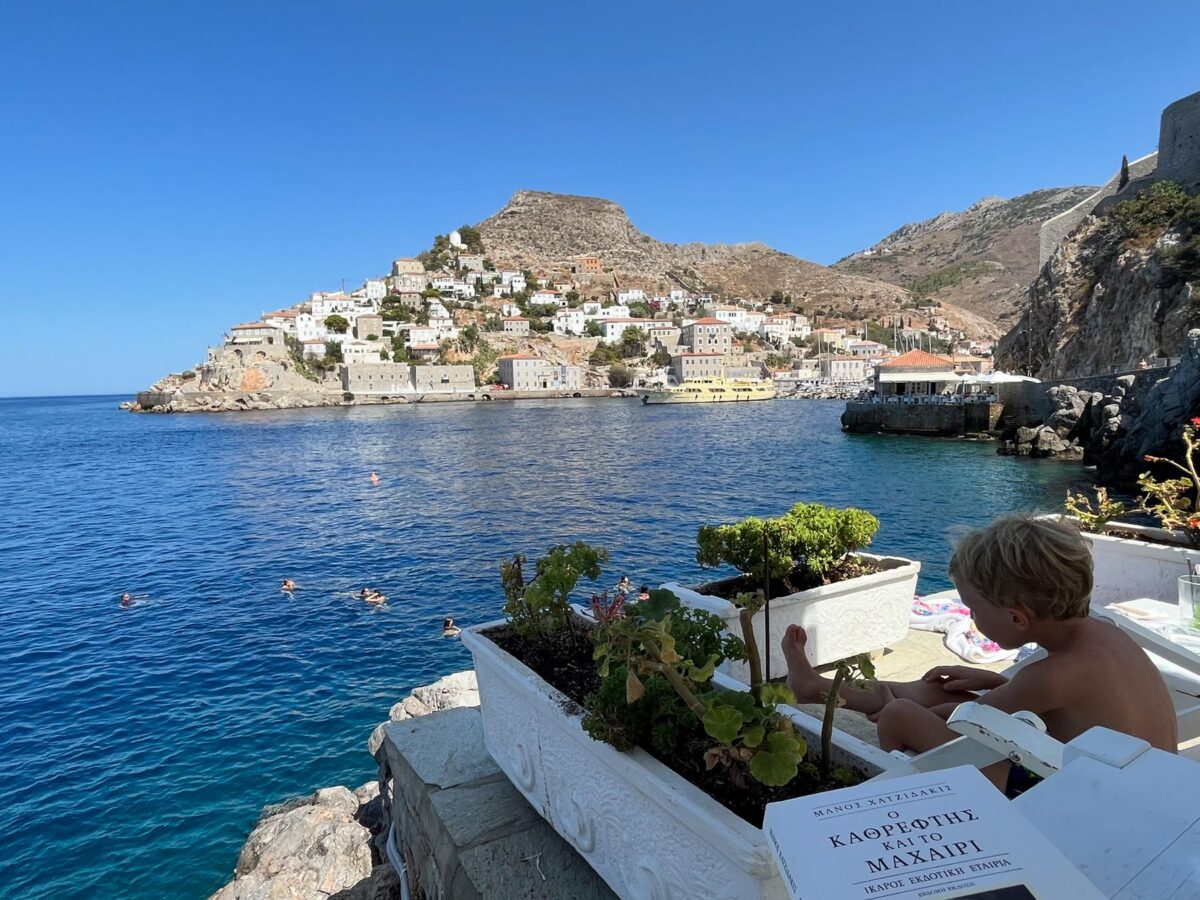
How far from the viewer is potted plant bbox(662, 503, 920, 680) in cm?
409

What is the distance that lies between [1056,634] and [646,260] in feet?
560

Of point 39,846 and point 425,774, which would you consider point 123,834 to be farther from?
point 425,774

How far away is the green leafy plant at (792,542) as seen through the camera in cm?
416

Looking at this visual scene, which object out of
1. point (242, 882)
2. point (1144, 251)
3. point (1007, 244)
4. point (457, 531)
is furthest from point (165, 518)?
point (1007, 244)

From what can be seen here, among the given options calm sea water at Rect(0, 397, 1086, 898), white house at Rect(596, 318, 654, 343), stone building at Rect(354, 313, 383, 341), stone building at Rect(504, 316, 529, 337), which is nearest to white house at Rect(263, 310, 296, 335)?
stone building at Rect(354, 313, 383, 341)

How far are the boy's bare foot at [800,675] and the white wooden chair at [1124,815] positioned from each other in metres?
1.43

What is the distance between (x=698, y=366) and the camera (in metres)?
94.1

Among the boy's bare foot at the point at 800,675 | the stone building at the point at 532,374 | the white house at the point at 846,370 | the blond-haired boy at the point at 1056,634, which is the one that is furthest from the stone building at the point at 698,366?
the blond-haired boy at the point at 1056,634

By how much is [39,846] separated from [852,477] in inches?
936

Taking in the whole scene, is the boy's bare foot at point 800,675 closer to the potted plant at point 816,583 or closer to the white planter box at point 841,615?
the white planter box at point 841,615

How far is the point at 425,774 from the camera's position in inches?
132

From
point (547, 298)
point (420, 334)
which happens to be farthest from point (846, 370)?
point (420, 334)

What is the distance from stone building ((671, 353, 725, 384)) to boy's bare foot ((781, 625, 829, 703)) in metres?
91.6

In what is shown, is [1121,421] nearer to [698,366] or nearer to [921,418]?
[921,418]
